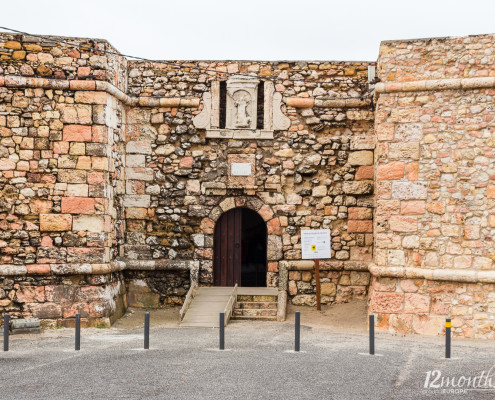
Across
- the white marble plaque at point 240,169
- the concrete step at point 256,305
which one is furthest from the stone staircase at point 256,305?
the white marble plaque at point 240,169

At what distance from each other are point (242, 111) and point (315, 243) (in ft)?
9.39

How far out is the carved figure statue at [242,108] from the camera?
1318cm

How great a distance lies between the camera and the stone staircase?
481 inches

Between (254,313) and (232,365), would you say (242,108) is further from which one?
(232,365)

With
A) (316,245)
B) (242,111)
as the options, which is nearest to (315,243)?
(316,245)

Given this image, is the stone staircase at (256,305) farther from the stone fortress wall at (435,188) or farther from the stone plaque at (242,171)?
the stone plaque at (242,171)

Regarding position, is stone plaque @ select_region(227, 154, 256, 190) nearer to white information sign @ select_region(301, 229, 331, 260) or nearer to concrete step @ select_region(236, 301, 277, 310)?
white information sign @ select_region(301, 229, 331, 260)

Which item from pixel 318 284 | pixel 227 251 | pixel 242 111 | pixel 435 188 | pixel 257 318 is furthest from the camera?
pixel 227 251

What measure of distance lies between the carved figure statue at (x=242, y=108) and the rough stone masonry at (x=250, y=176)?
1.1 inches

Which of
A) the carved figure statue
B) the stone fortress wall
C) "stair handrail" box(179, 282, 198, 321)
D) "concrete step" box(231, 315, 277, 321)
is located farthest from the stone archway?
the stone fortress wall

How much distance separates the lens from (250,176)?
1319cm

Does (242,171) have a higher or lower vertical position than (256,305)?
higher

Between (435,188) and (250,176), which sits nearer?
(435,188)

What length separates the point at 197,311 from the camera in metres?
12.2
